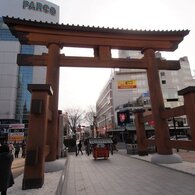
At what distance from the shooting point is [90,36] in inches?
448

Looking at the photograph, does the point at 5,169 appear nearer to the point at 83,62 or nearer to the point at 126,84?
the point at 83,62

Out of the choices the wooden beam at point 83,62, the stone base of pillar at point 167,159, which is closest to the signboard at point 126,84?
the wooden beam at point 83,62

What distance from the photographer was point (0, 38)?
63625 millimetres

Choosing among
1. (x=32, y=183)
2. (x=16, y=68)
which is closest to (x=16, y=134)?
(x=32, y=183)

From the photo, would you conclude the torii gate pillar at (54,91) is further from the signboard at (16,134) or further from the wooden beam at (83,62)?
the signboard at (16,134)

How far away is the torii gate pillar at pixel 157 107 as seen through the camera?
1101cm

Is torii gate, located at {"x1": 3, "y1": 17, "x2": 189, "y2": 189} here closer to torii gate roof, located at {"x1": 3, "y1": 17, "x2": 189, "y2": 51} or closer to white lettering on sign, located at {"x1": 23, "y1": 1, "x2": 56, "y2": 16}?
torii gate roof, located at {"x1": 3, "y1": 17, "x2": 189, "y2": 51}

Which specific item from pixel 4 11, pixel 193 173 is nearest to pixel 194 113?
pixel 193 173

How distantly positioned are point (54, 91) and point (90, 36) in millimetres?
3929

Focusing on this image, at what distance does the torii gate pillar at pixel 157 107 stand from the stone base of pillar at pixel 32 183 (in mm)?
7086

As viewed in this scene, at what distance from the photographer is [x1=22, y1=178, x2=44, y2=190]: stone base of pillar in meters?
6.46

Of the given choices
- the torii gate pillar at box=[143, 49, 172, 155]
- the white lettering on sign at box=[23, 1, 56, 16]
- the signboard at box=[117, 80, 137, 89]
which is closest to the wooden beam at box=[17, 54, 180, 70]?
the torii gate pillar at box=[143, 49, 172, 155]

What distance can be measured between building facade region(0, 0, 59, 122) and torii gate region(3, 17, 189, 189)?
172 feet

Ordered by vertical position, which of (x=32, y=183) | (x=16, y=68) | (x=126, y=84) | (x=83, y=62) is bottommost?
(x=32, y=183)
